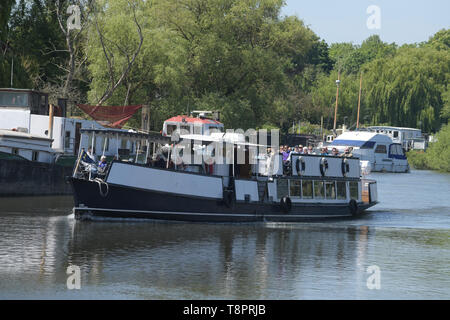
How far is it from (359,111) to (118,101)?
5612 centimetres

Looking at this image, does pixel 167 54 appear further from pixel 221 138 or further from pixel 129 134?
pixel 129 134

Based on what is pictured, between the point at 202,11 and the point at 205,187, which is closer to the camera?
the point at 205,187

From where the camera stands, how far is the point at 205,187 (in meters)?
31.9

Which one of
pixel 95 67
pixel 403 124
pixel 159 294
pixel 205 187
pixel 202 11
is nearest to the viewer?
pixel 159 294

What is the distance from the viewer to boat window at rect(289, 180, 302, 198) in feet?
115

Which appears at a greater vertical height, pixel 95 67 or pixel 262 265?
pixel 95 67

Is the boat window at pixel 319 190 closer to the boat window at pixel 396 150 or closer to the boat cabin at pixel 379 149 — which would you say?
the boat cabin at pixel 379 149

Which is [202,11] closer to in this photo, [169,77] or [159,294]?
[169,77]

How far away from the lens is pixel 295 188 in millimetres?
35281

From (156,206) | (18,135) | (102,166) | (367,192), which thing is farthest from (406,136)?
(102,166)

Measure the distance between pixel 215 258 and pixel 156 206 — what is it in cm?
707

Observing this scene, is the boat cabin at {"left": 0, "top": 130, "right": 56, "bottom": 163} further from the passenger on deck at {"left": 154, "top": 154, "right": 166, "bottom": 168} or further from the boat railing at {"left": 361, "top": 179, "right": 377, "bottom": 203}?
the boat railing at {"left": 361, "top": 179, "right": 377, "bottom": 203}
